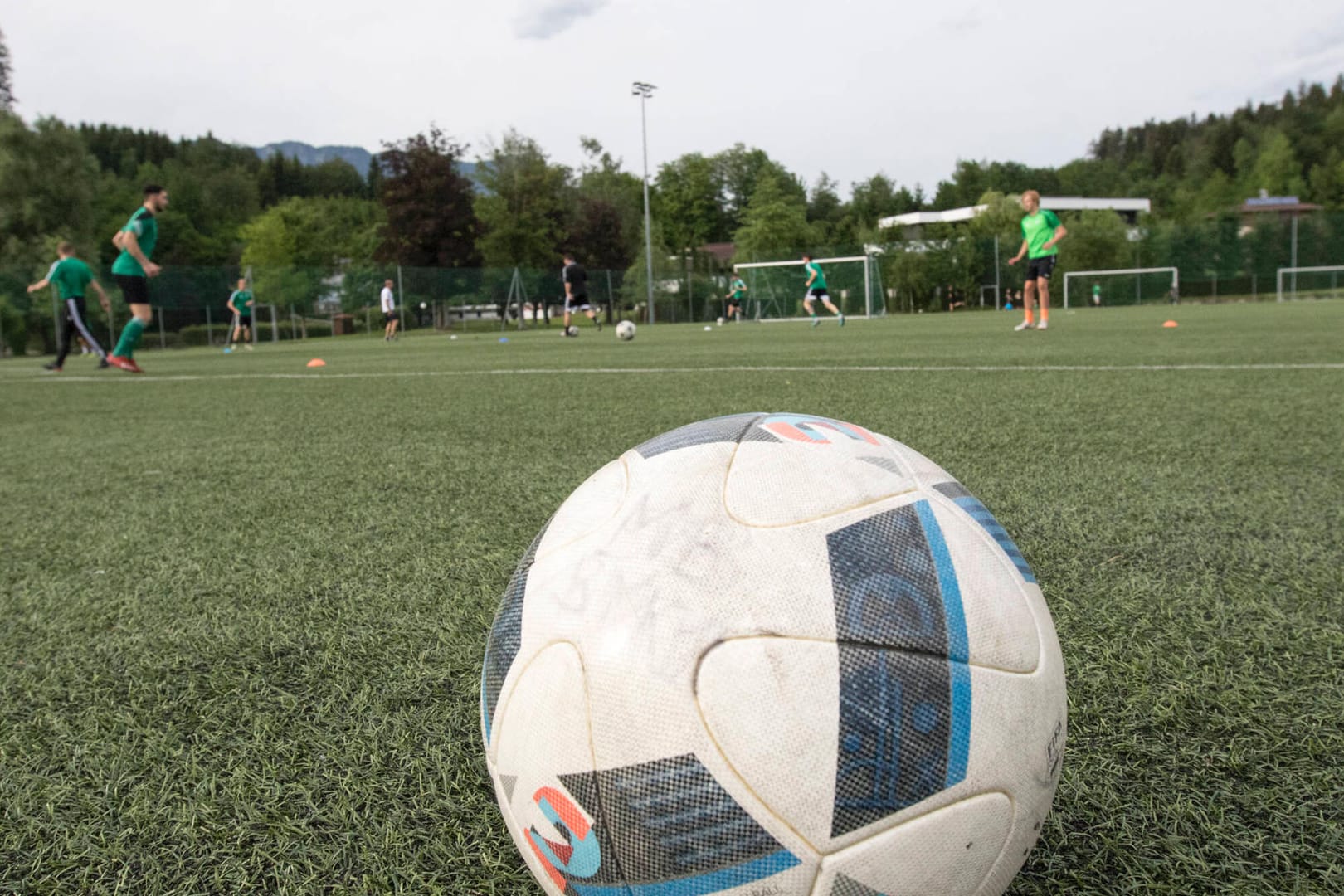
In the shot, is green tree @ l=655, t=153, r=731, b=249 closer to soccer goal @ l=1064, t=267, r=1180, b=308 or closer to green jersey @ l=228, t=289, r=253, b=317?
soccer goal @ l=1064, t=267, r=1180, b=308

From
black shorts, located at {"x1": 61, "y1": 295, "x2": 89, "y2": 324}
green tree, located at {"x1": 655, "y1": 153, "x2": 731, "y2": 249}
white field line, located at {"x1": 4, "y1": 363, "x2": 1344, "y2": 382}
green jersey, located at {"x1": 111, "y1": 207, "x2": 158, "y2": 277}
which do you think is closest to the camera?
white field line, located at {"x1": 4, "y1": 363, "x2": 1344, "y2": 382}

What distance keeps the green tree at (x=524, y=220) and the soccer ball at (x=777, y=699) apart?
55.4 m

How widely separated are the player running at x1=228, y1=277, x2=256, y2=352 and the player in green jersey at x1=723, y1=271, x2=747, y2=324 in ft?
56.6

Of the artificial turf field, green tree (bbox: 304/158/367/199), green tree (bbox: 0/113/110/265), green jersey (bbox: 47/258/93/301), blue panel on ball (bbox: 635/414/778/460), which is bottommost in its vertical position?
the artificial turf field

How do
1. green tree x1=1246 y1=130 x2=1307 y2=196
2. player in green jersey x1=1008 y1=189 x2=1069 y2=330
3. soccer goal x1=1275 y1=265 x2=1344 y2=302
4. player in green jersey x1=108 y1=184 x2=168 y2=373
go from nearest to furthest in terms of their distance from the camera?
1. player in green jersey x1=108 y1=184 x2=168 y2=373
2. player in green jersey x1=1008 y1=189 x2=1069 y2=330
3. soccer goal x1=1275 y1=265 x2=1344 y2=302
4. green tree x1=1246 y1=130 x2=1307 y2=196

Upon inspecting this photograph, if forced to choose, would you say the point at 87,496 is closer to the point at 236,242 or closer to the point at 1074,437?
the point at 1074,437

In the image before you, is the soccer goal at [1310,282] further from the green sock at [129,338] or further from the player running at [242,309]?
the green sock at [129,338]

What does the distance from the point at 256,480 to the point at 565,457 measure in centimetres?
146

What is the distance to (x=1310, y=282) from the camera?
3941 cm

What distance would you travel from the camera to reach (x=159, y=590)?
279 centimetres

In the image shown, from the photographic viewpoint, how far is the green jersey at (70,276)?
1415 cm

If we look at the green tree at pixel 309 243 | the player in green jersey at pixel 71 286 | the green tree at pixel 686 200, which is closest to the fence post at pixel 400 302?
the green tree at pixel 309 243

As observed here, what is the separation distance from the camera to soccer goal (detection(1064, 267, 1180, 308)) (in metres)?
41.9

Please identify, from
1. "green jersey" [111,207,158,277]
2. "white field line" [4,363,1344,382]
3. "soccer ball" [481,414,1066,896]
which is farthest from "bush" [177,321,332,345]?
"soccer ball" [481,414,1066,896]
